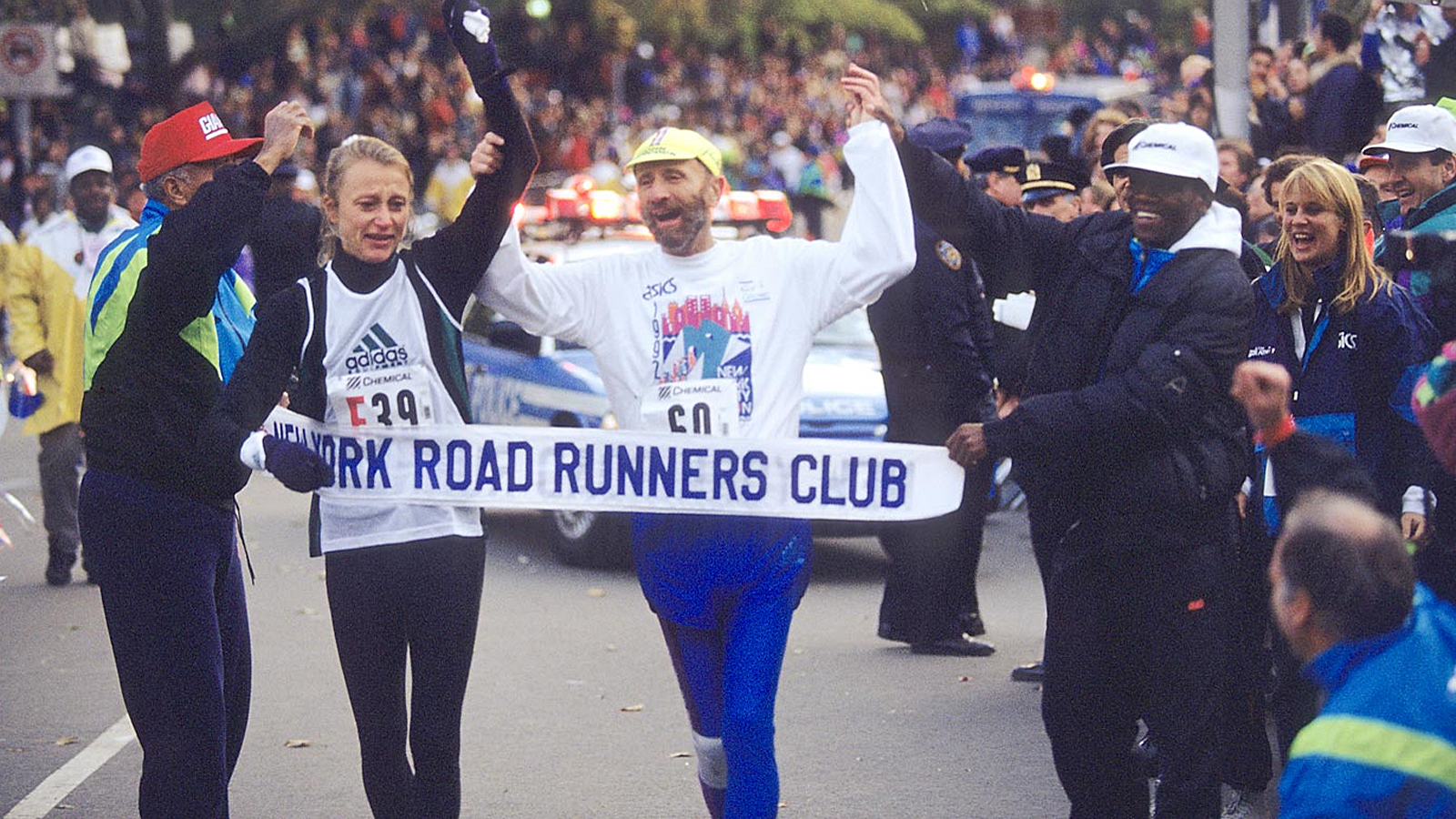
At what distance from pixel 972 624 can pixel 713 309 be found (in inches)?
169

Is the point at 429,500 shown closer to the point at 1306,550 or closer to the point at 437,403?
the point at 437,403

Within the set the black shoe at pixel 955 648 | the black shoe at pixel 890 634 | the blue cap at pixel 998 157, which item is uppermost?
the blue cap at pixel 998 157

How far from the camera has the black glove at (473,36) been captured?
4.73m

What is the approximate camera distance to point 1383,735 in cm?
291

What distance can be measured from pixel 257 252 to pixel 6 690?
2.83 meters

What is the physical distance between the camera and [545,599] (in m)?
10.1

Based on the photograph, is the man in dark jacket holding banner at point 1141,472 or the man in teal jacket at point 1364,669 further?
the man in dark jacket holding banner at point 1141,472

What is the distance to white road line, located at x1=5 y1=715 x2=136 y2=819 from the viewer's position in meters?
6.15

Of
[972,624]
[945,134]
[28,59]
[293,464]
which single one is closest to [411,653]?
[293,464]

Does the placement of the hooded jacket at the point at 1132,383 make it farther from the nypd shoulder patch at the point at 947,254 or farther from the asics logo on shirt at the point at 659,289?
the nypd shoulder patch at the point at 947,254

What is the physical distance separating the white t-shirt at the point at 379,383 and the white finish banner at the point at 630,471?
1.6 inches

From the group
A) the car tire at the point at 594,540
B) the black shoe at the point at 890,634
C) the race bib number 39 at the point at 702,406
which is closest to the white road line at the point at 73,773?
the race bib number 39 at the point at 702,406

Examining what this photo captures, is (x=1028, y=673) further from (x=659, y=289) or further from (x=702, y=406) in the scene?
(x=659, y=289)

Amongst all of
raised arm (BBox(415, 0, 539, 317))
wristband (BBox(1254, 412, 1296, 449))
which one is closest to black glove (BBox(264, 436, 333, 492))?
raised arm (BBox(415, 0, 539, 317))
